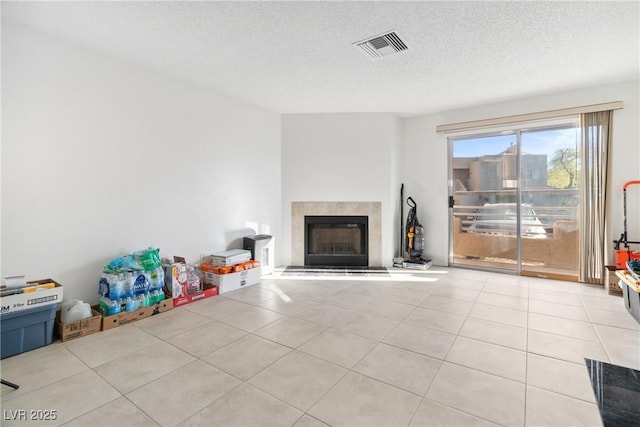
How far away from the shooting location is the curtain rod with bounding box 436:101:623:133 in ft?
12.4

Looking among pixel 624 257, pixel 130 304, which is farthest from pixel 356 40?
pixel 624 257

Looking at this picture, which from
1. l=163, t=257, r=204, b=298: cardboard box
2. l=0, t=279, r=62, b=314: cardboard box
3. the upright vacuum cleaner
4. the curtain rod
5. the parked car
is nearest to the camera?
Result: l=0, t=279, r=62, b=314: cardboard box

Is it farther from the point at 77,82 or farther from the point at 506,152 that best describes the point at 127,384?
the point at 506,152

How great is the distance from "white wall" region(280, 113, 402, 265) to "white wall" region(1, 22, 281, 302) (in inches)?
43.0

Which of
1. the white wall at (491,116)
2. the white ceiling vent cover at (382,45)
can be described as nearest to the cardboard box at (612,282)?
the white wall at (491,116)

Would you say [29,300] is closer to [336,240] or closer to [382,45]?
[382,45]

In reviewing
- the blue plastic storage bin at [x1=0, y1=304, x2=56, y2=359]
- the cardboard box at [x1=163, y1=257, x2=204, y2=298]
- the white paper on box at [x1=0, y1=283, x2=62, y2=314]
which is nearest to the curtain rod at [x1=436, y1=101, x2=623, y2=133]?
the cardboard box at [x1=163, y1=257, x2=204, y2=298]

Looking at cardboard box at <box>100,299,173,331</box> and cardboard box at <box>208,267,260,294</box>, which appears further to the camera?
cardboard box at <box>208,267,260,294</box>

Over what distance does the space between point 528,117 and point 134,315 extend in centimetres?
553

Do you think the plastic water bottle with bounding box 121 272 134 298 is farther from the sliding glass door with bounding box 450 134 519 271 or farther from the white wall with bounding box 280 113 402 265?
the sliding glass door with bounding box 450 134 519 271

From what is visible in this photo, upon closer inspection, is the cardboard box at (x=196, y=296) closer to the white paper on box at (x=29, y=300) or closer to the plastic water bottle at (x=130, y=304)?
the plastic water bottle at (x=130, y=304)

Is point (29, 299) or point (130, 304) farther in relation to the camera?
point (130, 304)

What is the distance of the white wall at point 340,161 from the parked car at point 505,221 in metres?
1.45

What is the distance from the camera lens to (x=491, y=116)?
15.1 ft
